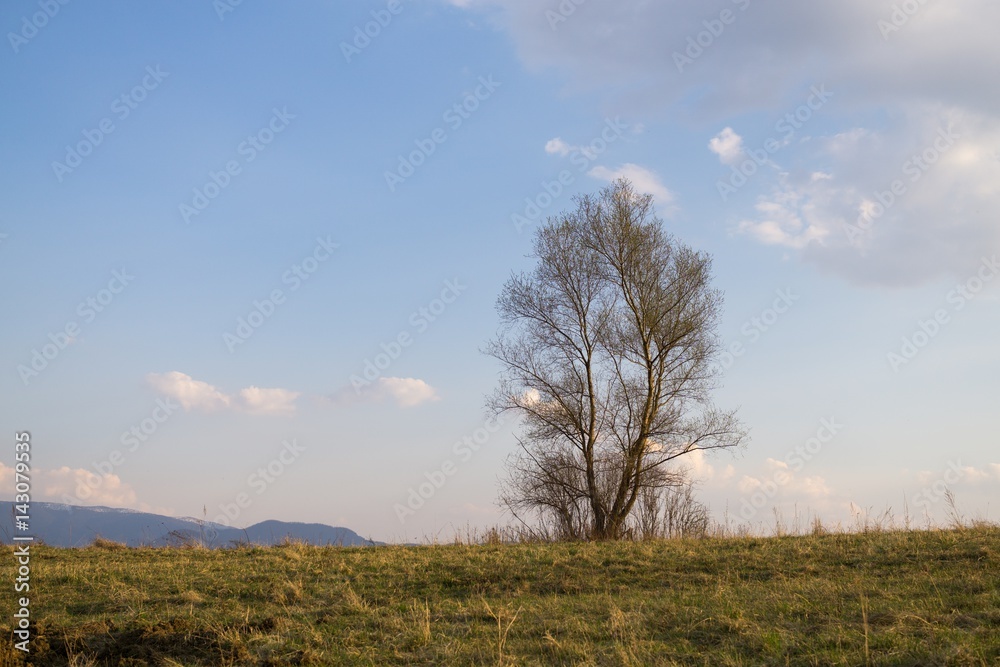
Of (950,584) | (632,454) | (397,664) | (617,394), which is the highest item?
(617,394)

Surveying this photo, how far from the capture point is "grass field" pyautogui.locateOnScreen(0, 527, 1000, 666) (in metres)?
7.20

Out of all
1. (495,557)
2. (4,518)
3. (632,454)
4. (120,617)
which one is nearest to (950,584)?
(495,557)

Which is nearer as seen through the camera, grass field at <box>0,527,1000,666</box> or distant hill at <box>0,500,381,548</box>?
grass field at <box>0,527,1000,666</box>

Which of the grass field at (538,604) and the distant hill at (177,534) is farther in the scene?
the distant hill at (177,534)

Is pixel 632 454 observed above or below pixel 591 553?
above

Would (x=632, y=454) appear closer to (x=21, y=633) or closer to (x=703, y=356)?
(x=703, y=356)

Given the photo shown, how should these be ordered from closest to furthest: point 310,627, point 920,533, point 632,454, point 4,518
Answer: point 310,627
point 920,533
point 4,518
point 632,454

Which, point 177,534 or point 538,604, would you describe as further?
point 177,534

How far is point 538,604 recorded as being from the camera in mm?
9914

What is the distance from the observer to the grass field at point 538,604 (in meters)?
7.20

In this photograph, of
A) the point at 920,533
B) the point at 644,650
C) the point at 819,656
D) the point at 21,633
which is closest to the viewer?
the point at 819,656

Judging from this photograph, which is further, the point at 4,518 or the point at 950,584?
the point at 4,518

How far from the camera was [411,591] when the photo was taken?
11320 millimetres

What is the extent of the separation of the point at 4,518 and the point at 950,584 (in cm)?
1849
